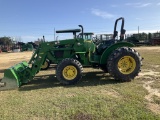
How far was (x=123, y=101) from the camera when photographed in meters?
5.74

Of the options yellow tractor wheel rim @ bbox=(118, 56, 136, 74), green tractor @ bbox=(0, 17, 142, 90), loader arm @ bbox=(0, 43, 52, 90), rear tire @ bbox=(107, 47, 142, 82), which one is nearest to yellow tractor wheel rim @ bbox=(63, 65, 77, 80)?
green tractor @ bbox=(0, 17, 142, 90)

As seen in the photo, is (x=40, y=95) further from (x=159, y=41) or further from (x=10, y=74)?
(x=159, y=41)

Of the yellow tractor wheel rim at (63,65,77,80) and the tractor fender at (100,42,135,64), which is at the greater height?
the tractor fender at (100,42,135,64)

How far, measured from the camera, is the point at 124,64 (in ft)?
27.8

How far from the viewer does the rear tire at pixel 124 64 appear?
26.8ft

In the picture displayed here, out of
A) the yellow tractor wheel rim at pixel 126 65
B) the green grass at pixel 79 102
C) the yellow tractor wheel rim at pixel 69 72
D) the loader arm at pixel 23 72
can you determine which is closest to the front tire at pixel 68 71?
the yellow tractor wheel rim at pixel 69 72

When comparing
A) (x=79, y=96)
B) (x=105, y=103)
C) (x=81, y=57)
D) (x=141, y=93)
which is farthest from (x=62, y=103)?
(x=81, y=57)

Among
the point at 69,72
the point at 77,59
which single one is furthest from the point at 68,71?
the point at 77,59

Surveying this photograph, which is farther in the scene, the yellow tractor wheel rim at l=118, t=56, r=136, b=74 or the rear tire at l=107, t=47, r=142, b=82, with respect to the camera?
the yellow tractor wheel rim at l=118, t=56, r=136, b=74

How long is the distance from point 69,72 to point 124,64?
2114 millimetres

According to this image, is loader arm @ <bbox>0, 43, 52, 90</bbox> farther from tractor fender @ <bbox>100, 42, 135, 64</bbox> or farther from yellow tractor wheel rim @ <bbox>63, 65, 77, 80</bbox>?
tractor fender @ <bbox>100, 42, 135, 64</bbox>

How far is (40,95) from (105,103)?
2.07 meters

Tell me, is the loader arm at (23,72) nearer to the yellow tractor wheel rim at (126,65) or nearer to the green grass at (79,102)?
the green grass at (79,102)

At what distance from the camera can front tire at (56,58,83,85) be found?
795 centimetres
